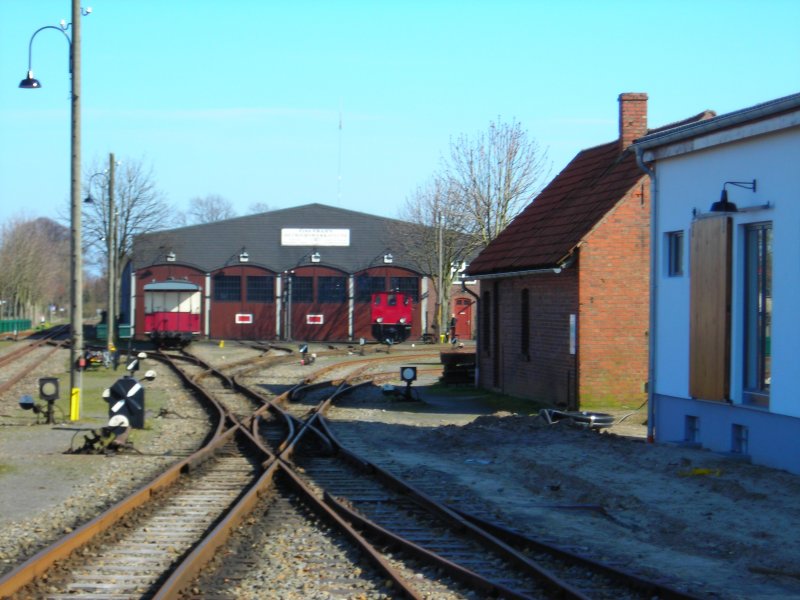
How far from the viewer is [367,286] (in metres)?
66.4

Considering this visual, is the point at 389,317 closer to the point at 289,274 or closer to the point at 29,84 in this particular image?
the point at 289,274

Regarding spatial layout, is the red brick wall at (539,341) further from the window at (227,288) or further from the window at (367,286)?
the window at (227,288)

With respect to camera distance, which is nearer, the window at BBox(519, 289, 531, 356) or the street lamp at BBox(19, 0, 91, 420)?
the street lamp at BBox(19, 0, 91, 420)

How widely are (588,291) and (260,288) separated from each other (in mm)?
44578

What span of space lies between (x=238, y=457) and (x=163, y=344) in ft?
123

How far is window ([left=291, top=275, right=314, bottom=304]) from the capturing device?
215 ft

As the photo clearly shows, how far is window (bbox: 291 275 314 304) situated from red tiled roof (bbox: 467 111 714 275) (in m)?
36.6

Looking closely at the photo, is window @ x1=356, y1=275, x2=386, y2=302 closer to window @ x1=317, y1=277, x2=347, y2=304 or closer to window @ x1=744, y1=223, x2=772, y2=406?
window @ x1=317, y1=277, x2=347, y2=304

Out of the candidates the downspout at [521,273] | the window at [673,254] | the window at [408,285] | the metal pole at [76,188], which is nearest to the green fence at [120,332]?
the window at [408,285]

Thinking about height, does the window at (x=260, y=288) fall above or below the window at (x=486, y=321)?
above

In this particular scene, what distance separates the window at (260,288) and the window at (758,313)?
51.8m

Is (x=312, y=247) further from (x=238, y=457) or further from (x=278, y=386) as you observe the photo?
(x=238, y=457)

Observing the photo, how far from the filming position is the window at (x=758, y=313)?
14445mm

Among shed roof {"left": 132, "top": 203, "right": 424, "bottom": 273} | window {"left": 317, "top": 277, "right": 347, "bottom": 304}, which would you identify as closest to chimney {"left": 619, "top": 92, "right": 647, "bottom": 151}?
shed roof {"left": 132, "top": 203, "right": 424, "bottom": 273}
